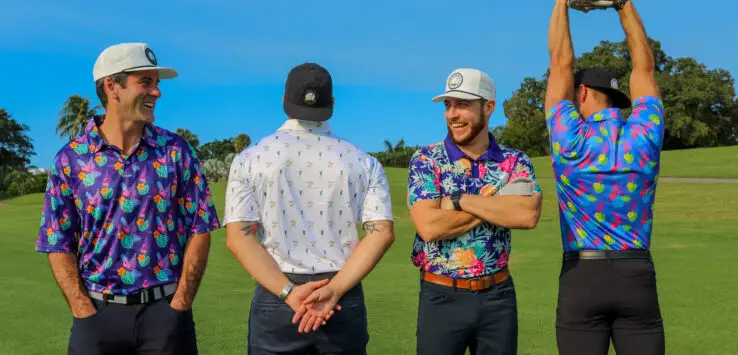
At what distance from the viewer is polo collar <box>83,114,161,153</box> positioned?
377 centimetres

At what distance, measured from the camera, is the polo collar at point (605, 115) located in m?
4.03

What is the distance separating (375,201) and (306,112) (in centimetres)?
59

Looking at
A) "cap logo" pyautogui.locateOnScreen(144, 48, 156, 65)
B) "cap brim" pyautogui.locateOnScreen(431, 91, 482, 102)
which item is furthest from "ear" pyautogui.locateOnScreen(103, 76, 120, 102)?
"cap brim" pyautogui.locateOnScreen(431, 91, 482, 102)

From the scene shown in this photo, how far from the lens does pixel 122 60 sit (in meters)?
3.76

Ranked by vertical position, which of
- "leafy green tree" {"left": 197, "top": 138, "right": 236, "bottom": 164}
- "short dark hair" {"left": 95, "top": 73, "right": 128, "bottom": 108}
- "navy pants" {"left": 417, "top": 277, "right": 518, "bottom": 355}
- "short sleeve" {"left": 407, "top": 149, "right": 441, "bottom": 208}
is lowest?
"navy pants" {"left": 417, "top": 277, "right": 518, "bottom": 355}

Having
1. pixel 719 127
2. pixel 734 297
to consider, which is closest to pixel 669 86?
pixel 719 127

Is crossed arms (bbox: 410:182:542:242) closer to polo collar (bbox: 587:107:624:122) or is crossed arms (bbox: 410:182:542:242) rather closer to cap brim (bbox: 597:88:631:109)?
Answer: polo collar (bbox: 587:107:624:122)

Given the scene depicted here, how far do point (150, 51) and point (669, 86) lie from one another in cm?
7439

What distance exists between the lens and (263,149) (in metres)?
3.64

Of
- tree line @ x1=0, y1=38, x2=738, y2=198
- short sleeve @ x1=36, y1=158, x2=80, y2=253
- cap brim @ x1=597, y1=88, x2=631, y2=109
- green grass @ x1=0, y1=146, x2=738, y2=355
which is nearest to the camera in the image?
short sleeve @ x1=36, y1=158, x2=80, y2=253

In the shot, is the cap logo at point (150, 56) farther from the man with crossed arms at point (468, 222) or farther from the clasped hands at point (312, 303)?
the man with crossed arms at point (468, 222)

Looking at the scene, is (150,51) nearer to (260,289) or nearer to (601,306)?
(260,289)

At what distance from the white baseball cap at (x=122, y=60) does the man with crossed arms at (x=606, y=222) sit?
2264 mm

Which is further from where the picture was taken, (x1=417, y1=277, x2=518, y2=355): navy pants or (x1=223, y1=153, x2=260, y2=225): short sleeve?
(x1=417, y1=277, x2=518, y2=355): navy pants
